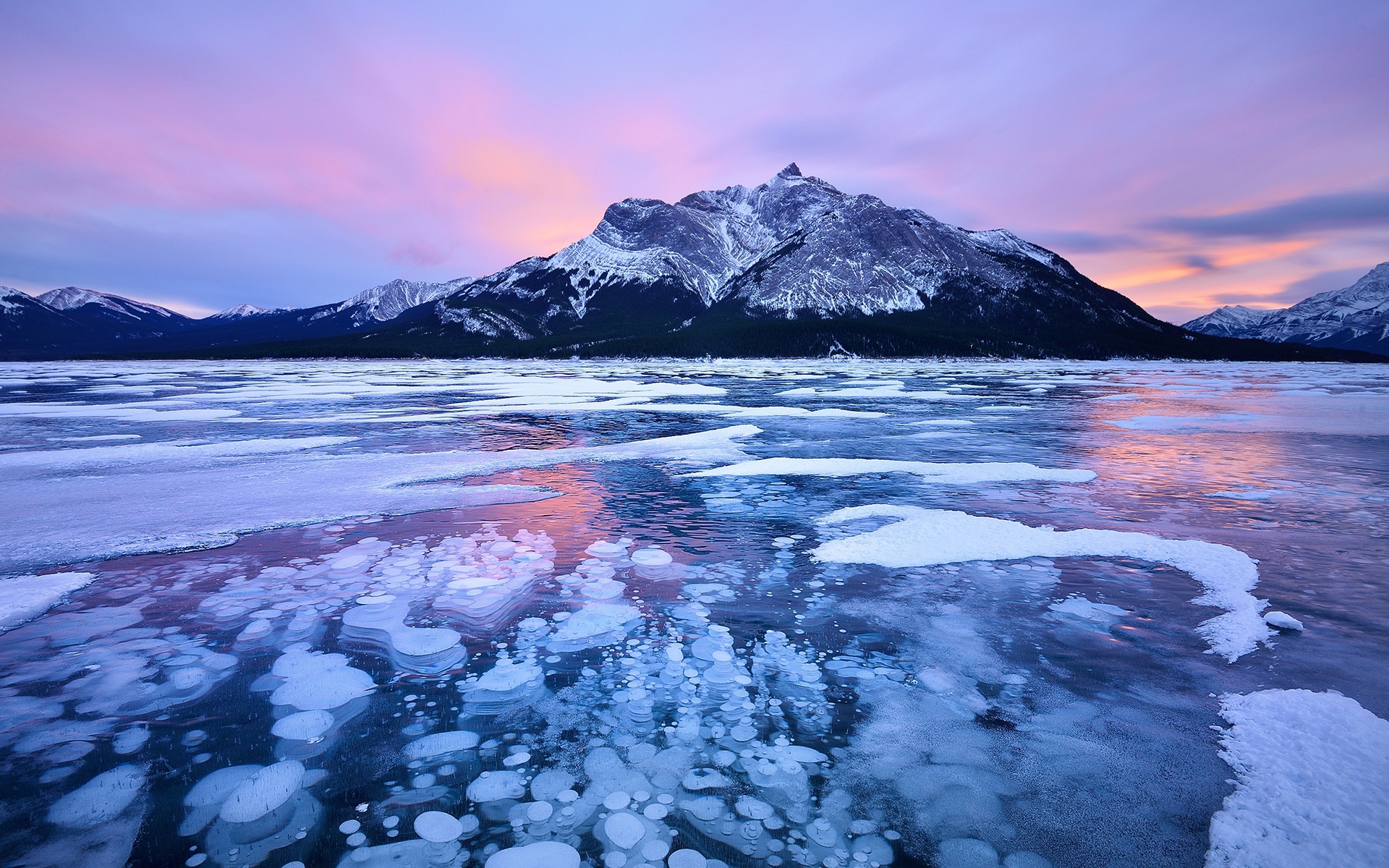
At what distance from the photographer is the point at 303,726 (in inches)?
175

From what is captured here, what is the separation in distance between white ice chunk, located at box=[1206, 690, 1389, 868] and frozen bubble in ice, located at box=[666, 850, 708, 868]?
103 inches

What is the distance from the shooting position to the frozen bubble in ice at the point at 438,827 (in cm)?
340

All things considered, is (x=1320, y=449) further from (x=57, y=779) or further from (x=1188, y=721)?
(x=57, y=779)

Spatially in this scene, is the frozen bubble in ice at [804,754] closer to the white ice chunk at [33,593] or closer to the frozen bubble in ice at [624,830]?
the frozen bubble in ice at [624,830]

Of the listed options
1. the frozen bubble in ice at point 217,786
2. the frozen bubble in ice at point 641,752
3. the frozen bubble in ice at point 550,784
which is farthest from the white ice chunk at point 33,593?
the frozen bubble in ice at point 641,752

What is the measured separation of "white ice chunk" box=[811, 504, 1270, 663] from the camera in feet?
23.0

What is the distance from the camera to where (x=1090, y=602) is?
6.63 metres

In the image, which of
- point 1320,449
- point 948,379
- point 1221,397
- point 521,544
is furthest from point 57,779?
point 948,379

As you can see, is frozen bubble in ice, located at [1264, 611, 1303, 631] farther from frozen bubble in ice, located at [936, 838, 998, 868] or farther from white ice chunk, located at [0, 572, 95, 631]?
white ice chunk, located at [0, 572, 95, 631]

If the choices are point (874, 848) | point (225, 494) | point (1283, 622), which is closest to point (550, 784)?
point (874, 848)

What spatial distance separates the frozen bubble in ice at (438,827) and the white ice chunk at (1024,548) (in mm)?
5435

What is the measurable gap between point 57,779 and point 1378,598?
11.5 metres

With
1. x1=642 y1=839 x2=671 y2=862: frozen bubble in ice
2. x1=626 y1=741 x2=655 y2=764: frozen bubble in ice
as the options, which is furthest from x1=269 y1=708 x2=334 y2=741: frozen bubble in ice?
x1=642 y1=839 x2=671 y2=862: frozen bubble in ice

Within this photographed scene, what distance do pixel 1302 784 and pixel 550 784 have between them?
4.58m
